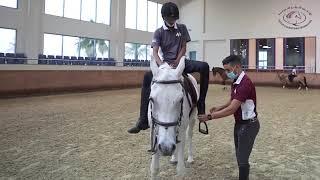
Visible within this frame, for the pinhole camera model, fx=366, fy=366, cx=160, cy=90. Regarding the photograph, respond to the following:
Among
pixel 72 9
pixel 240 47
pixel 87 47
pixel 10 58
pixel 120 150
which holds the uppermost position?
pixel 72 9

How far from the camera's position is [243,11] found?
33.8 metres

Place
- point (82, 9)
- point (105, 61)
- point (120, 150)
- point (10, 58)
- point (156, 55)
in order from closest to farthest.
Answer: point (156, 55), point (120, 150), point (10, 58), point (82, 9), point (105, 61)

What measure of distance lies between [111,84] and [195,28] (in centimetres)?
1428

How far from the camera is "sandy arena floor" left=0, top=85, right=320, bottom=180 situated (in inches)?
213

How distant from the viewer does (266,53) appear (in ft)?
111

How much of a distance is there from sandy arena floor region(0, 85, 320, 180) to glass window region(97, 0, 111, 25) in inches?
755

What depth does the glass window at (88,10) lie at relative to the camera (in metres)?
27.6

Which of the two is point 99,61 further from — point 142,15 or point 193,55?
point 193,55

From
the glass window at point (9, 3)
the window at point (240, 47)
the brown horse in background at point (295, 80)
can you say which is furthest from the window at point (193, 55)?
the glass window at point (9, 3)

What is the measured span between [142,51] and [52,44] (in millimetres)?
9951

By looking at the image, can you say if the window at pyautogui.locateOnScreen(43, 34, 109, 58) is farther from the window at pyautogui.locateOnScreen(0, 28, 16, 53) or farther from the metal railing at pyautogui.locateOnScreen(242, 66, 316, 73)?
the metal railing at pyautogui.locateOnScreen(242, 66, 316, 73)

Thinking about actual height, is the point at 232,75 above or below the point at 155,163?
above

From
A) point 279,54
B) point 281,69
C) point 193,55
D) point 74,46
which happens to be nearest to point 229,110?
point 74,46

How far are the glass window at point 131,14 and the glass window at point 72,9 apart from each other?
5329mm
